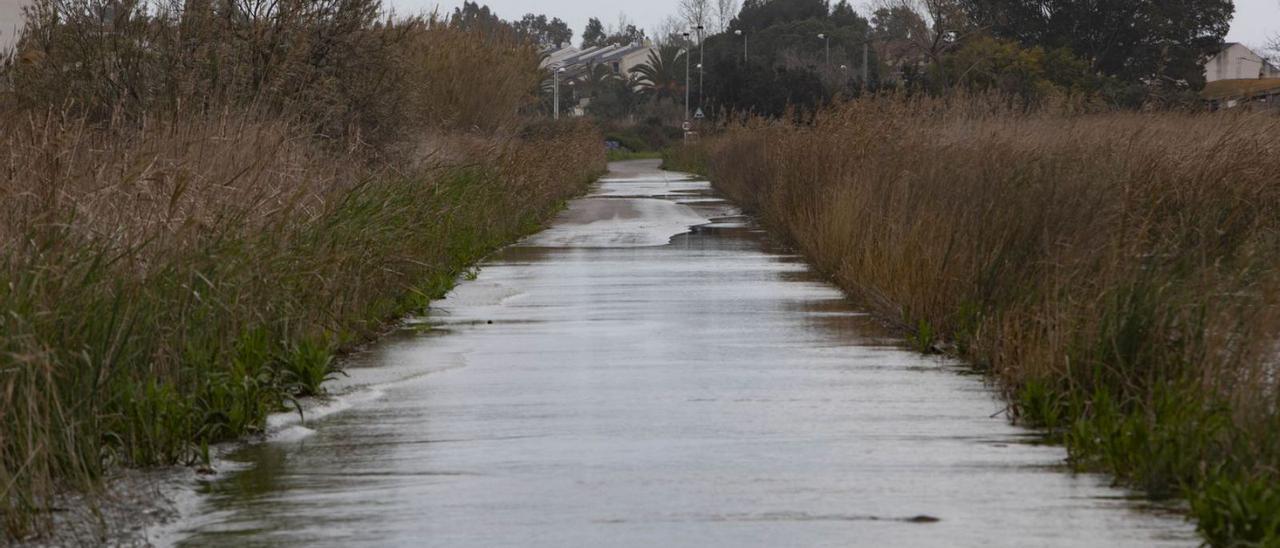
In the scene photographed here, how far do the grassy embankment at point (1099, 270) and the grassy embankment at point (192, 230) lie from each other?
3.75 meters

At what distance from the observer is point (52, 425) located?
7.14 meters

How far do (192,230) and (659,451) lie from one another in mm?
3101

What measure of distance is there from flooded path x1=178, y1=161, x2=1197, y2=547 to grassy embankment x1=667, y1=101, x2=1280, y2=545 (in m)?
0.30

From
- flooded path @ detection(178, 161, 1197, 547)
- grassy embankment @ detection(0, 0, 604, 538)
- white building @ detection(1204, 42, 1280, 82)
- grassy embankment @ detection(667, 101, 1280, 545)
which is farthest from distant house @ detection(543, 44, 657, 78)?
flooded path @ detection(178, 161, 1197, 547)

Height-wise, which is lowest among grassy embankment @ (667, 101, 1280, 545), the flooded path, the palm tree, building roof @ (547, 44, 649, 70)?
the flooded path

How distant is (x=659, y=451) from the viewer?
830 centimetres

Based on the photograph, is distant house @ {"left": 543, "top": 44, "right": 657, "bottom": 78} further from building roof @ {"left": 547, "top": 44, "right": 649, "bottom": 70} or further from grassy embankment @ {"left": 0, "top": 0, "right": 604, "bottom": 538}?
grassy embankment @ {"left": 0, "top": 0, "right": 604, "bottom": 538}

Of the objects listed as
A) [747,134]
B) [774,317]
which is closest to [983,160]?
[774,317]

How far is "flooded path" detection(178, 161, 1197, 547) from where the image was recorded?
675cm

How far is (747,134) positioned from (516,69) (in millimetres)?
4954

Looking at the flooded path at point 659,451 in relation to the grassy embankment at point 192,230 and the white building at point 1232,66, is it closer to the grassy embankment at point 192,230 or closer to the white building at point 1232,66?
the grassy embankment at point 192,230

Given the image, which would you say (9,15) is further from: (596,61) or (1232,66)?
(596,61)

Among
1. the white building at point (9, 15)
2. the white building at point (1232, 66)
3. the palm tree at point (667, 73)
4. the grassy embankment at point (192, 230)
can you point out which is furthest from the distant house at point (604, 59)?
the grassy embankment at point (192, 230)

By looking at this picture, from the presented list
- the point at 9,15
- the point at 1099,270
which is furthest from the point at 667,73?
the point at 1099,270
